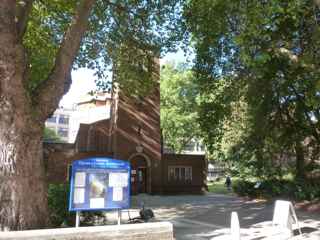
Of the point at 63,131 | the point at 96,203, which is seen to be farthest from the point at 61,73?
the point at 63,131

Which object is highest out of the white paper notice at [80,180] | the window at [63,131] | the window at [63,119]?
the window at [63,119]

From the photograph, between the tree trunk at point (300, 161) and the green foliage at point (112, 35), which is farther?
the tree trunk at point (300, 161)

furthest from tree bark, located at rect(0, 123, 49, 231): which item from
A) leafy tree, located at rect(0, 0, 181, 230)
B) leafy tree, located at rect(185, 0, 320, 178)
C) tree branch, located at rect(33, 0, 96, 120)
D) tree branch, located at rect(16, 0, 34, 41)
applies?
leafy tree, located at rect(185, 0, 320, 178)

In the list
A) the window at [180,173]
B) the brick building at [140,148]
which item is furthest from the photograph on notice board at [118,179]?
the window at [180,173]

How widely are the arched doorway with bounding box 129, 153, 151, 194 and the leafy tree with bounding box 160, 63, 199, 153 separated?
13.7 meters

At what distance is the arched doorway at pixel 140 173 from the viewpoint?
96.9 feet

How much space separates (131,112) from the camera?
30.4m

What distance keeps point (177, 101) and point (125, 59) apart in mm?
26742

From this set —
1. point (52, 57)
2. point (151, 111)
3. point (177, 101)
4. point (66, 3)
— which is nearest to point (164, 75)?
point (177, 101)

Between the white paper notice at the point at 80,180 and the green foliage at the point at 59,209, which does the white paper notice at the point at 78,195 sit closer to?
the white paper notice at the point at 80,180

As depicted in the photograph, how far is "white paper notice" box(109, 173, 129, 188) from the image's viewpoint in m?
8.67

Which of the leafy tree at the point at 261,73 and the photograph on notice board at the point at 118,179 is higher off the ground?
the leafy tree at the point at 261,73

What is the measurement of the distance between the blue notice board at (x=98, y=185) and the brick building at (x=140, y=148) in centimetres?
1970

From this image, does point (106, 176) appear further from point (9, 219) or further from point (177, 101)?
point (177, 101)
